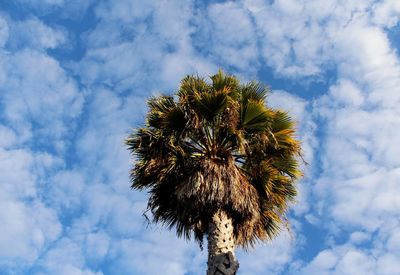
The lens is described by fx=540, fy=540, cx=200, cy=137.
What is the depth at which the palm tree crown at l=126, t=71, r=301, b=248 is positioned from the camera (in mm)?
11766

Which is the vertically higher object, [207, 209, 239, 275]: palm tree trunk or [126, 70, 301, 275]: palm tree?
[126, 70, 301, 275]: palm tree

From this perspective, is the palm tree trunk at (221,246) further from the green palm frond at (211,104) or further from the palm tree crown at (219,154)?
the green palm frond at (211,104)

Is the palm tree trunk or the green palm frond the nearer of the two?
the palm tree trunk

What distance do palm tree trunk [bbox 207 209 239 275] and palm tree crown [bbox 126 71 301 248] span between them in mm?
256

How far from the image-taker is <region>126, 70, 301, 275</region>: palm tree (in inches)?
449

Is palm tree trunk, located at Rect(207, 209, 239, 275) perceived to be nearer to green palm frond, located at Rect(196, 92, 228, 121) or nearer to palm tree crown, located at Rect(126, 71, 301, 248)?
palm tree crown, located at Rect(126, 71, 301, 248)

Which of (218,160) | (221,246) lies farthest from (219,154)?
(221,246)

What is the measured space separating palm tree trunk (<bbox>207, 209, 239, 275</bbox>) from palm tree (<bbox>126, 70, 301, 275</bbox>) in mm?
30

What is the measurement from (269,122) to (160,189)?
300cm

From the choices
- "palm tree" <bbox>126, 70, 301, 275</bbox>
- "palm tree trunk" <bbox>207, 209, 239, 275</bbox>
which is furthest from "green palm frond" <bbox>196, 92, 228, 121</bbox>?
"palm tree trunk" <bbox>207, 209, 239, 275</bbox>

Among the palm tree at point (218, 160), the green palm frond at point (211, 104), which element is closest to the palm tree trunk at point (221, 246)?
the palm tree at point (218, 160)

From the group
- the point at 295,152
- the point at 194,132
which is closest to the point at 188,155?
the point at 194,132

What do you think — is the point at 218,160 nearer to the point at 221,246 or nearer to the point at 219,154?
the point at 219,154

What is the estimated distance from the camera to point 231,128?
11953mm
